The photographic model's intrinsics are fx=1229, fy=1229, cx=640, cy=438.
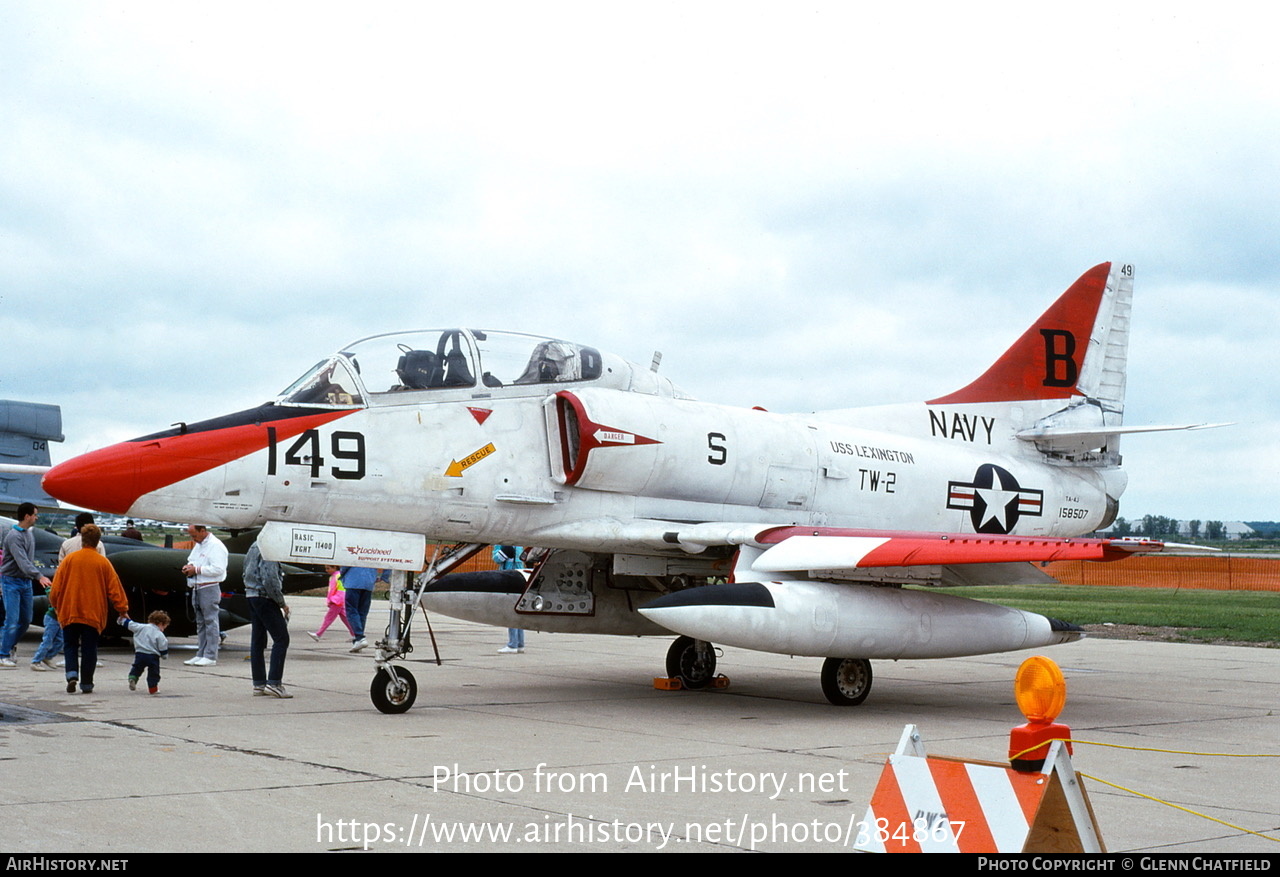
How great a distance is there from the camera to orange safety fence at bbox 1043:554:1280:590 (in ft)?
127

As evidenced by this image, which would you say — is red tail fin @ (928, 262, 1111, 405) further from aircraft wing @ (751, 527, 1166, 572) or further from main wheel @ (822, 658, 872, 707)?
aircraft wing @ (751, 527, 1166, 572)

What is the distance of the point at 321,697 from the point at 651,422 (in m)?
3.92

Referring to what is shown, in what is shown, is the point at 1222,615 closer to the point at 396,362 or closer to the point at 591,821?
the point at 396,362

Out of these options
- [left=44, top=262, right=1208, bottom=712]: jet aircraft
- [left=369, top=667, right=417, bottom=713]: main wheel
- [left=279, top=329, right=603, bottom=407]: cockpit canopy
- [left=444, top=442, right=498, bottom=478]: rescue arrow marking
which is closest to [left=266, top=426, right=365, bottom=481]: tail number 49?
[left=44, top=262, right=1208, bottom=712]: jet aircraft

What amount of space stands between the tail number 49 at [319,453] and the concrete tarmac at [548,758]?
195cm

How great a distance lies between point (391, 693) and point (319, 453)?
6.58 feet

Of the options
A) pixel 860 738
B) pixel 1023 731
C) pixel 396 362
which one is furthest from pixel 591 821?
pixel 396 362

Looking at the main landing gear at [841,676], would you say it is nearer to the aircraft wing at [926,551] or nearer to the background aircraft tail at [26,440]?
the aircraft wing at [926,551]

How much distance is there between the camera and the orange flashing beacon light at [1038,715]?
4527mm

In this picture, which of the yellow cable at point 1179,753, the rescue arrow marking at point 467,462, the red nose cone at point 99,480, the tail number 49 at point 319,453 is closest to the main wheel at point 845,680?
the yellow cable at point 1179,753

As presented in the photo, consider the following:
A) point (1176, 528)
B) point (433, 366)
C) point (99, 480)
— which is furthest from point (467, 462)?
point (1176, 528)

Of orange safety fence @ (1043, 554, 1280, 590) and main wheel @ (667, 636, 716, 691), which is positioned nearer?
main wheel @ (667, 636, 716, 691)

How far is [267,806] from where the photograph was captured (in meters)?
6.11

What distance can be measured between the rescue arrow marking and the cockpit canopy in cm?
54
